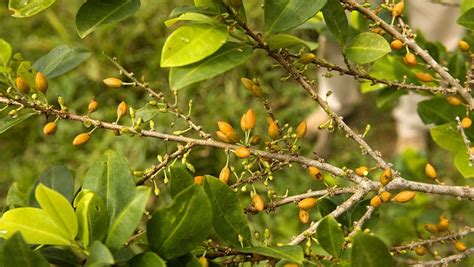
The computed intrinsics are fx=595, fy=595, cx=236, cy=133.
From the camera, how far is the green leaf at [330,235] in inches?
25.2

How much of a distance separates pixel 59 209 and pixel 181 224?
12 cm

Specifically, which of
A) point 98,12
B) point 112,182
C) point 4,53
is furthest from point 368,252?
point 4,53

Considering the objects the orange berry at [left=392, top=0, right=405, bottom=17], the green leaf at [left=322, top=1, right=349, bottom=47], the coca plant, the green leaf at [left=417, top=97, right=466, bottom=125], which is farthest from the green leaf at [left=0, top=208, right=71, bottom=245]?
the green leaf at [left=417, top=97, right=466, bottom=125]

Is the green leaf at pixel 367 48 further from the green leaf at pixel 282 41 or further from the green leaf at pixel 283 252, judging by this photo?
the green leaf at pixel 283 252

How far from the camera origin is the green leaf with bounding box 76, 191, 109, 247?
0.62 m

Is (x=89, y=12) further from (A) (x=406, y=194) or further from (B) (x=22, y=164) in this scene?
(B) (x=22, y=164)

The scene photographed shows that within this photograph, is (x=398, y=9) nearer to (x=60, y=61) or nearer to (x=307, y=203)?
(x=307, y=203)

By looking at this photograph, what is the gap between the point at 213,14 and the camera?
69cm

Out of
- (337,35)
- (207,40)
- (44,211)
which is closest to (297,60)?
(337,35)

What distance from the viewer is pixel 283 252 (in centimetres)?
61

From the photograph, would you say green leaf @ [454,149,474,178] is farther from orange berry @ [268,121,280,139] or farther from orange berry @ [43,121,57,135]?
orange berry @ [43,121,57,135]

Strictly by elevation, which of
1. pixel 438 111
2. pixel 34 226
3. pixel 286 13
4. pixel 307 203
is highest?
pixel 286 13

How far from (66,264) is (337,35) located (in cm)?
47

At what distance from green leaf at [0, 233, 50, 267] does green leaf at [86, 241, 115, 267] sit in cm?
5
